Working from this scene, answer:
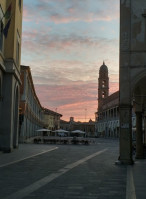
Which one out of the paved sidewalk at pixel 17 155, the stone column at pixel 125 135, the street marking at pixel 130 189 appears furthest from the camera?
the paved sidewalk at pixel 17 155

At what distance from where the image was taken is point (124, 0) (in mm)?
17938

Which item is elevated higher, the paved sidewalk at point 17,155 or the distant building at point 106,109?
the distant building at point 106,109

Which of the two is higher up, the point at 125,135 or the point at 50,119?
the point at 50,119

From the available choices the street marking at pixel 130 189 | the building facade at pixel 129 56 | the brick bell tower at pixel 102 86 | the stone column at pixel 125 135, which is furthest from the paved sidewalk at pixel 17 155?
the brick bell tower at pixel 102 86

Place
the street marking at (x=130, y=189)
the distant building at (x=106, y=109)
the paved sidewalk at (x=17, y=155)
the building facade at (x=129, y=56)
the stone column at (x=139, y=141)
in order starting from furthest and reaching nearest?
the distant building at (x=106, y=109) → the stone column at (x=139, y=141) → the building facade at (x=129, y=56) → the paved sidewalk at (x=17, y=155) → the street marking at (x=130, y=189)

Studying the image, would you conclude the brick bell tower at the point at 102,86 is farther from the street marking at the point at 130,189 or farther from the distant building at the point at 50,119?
the street marking at the point at 130,189

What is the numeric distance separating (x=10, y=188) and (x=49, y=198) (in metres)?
1.78

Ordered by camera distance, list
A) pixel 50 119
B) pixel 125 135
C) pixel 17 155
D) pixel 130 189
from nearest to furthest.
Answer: pixel 130 189
pixel 125 135
pixel 17 155
pixel 50 119

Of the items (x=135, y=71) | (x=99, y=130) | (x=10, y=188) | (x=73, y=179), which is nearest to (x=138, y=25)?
(x=135, y=71)

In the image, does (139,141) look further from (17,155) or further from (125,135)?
(17,155)

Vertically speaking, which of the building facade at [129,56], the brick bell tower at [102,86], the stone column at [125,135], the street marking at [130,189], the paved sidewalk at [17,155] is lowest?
the paved sidewalk at [17,155]

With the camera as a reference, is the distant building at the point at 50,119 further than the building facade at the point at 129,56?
Answer: Yes

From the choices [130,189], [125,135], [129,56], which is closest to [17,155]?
[125,135]

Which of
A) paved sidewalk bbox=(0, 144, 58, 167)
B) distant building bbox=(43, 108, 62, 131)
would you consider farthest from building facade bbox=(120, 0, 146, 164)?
distant building bbox=(43, 108, 62, 131)
